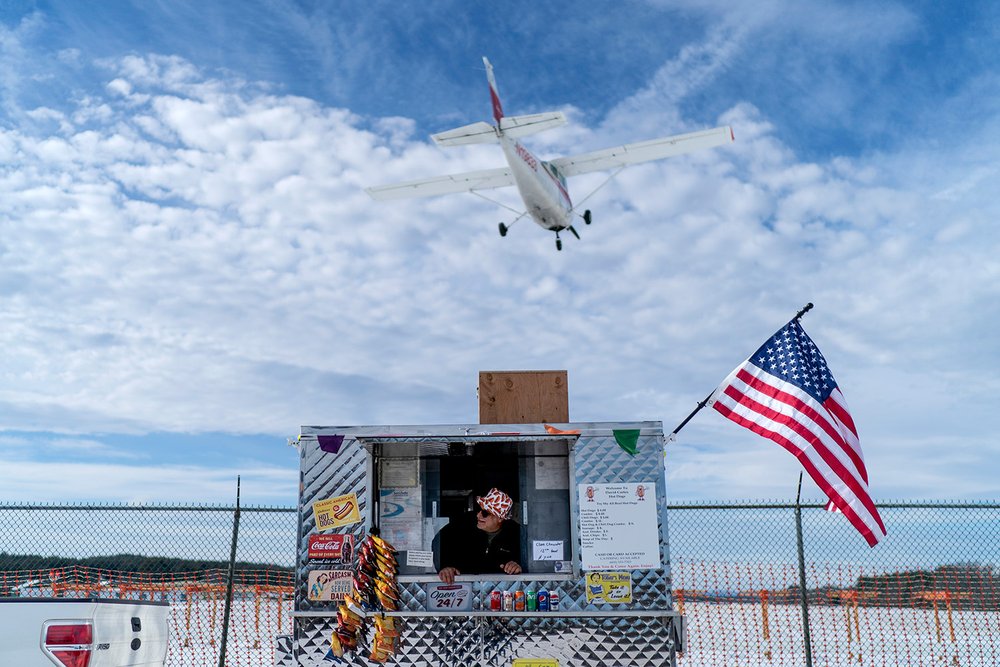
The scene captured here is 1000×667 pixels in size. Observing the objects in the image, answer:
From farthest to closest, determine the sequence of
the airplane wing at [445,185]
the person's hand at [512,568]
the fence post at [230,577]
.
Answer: the airplane wing at [445,185] → the fence post at [230,577] → the person's hand at [512,568]

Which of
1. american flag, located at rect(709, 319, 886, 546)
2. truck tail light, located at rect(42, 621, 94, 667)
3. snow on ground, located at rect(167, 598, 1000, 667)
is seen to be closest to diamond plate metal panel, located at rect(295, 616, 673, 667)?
american flag, located at rect(709, 319, 886, 546)

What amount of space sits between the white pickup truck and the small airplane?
21798 mm

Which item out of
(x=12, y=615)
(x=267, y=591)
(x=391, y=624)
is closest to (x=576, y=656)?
(x=391, y=624)

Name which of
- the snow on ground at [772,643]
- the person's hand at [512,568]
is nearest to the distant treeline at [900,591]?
the snow on ground at [772,643]

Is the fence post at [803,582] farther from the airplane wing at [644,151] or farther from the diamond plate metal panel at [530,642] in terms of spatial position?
the airplane wing at [644,151]

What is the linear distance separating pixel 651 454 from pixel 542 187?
64.6ft

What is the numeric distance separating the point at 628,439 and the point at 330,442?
2.69 metres

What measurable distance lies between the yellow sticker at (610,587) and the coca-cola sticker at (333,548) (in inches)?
83.3

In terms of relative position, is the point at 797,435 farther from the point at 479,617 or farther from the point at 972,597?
the point at 972,597

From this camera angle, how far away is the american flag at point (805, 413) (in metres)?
8.27

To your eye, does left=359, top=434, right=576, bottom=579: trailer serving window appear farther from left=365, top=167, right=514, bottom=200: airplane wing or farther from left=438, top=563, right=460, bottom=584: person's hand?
left=365, top=167, right=514, bottom=200: airplane wing

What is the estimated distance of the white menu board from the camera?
738cm

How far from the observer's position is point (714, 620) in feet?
66.7

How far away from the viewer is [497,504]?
310 inches
